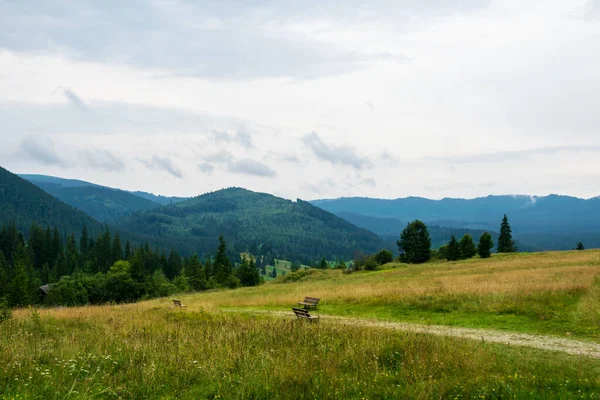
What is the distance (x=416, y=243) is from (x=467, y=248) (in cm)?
1030

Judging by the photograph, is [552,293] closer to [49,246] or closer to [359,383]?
[359,383]

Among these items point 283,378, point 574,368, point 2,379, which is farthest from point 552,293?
point 2,379

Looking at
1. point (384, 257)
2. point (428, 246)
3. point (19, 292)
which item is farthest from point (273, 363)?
point (19, 292)

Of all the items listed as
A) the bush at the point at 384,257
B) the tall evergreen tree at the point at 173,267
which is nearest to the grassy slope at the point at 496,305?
the bush at the point at 384,257

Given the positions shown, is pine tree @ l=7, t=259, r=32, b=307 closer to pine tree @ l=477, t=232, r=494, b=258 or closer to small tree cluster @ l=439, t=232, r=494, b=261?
small tree cluster @ l=439, t=232, r=494, b=261

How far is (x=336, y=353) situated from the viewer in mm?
11094

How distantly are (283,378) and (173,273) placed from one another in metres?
127

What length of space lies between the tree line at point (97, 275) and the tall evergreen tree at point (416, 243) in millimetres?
32144

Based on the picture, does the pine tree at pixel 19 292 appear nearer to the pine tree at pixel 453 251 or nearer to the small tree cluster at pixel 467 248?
the pine tree at pixel 453 251

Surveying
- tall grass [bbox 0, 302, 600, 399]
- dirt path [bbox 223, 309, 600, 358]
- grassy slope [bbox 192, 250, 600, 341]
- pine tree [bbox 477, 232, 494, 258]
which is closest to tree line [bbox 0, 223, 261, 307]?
grassy slope [bbox 192, 250, 600, 341]

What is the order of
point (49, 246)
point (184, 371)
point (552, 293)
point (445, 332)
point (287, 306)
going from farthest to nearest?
point (49, 246) → point (287, 306) → point (552, 293) → point (445, 332) → point (184, 371)

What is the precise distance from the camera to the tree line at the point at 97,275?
242ft

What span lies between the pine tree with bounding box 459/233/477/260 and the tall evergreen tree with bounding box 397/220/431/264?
8.37m

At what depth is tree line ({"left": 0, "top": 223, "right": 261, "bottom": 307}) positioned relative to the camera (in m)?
73.8
